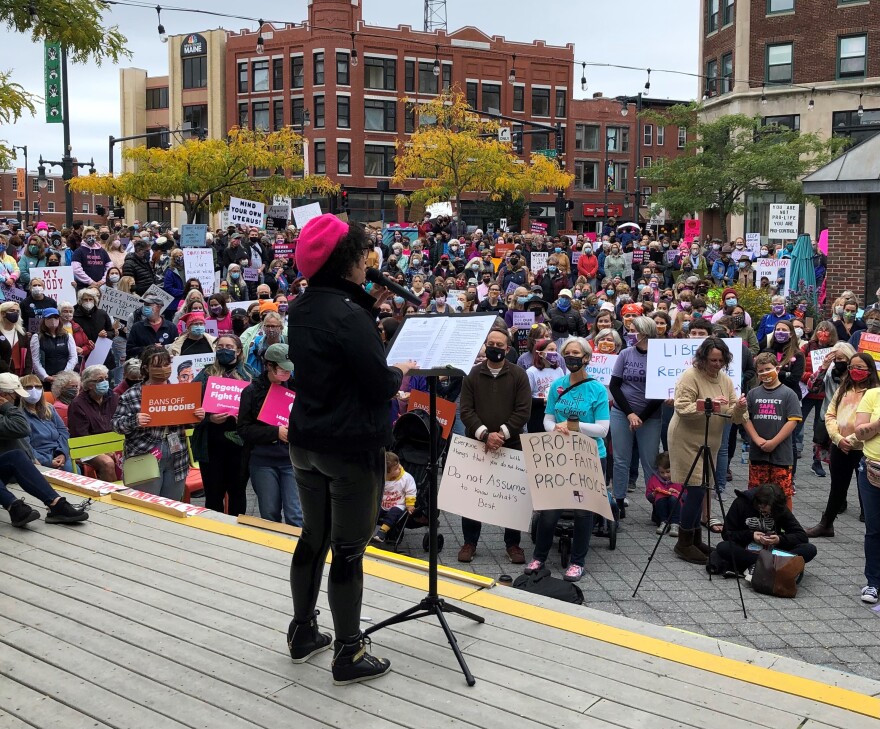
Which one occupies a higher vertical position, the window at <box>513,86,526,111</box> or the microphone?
the window at <box>513,86,526,111</box>

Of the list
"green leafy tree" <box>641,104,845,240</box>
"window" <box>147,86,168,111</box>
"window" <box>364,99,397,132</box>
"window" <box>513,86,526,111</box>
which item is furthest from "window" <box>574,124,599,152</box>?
"green leafy tree" <box>641,104,845,240</box>

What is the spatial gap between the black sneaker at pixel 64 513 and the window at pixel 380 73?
59334mm

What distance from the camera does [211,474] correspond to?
8203 mm

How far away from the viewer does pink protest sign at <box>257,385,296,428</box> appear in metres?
7.37

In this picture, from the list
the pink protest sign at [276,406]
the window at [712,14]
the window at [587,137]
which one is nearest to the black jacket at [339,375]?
the pink protest sign at [276,406]

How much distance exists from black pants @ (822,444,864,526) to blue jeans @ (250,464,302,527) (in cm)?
495

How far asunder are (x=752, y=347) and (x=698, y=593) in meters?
5.34

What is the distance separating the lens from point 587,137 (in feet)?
259

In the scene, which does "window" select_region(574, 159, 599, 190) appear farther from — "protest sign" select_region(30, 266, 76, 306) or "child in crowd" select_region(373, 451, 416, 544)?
"child in crowd" select_region(373, 451, 416, 544)

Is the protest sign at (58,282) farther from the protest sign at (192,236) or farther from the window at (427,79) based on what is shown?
the window at (427,79)

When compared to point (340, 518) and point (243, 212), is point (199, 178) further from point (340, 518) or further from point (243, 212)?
point (340, 518)

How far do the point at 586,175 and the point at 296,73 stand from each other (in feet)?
88.8

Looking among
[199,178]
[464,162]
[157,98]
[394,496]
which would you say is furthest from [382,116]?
[394,496]

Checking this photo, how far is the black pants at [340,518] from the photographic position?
4242 mm
